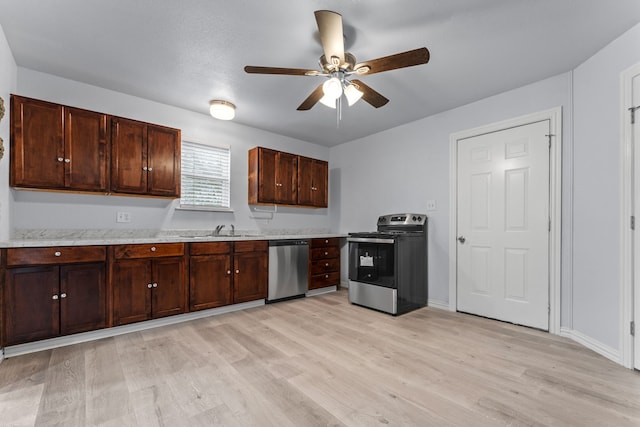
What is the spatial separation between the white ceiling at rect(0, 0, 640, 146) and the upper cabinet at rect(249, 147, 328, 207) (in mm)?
1113

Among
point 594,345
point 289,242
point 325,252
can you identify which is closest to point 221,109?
point 289,242

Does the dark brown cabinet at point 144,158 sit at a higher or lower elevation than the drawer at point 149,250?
higher

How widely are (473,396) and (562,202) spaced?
212 cm

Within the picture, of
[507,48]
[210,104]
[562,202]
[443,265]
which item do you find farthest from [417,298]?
[210,104]

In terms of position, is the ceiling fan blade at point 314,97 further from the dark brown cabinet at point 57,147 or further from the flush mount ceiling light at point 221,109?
the dark brown cabinet at point 57,147

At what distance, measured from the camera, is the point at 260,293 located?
147 inches

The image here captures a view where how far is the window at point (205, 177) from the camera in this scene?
3.79 metres

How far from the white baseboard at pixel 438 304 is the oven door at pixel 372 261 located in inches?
31.2

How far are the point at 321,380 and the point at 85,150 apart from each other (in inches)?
120

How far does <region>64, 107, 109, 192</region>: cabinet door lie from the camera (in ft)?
9.01

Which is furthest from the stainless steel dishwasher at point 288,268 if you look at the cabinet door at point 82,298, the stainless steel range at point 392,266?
the cabinet door at point 82,298

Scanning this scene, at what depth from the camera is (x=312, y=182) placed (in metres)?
4.80

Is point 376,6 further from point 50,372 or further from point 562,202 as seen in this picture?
point 50,372

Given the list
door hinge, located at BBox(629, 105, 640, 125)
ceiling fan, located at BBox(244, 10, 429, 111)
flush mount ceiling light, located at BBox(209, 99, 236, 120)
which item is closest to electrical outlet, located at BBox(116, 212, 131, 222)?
flush mount ceiling light, located at BBox(209, 99, 236, 120)
